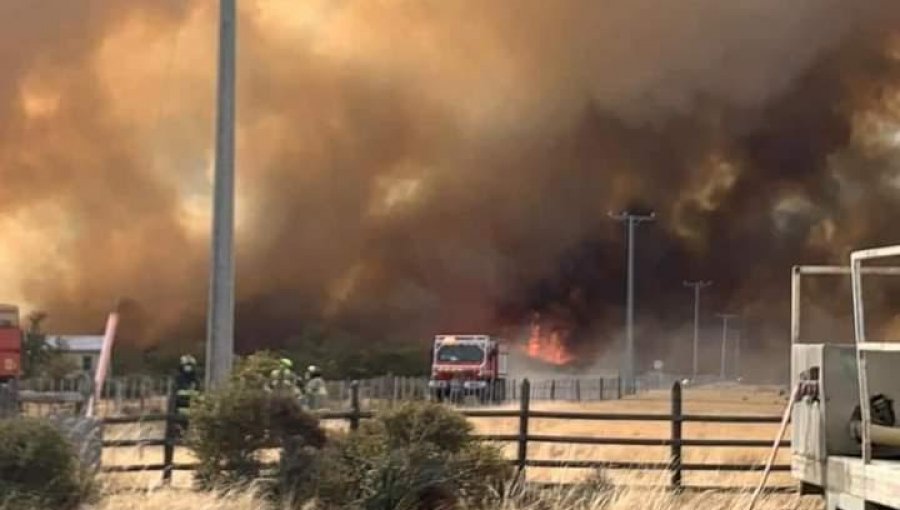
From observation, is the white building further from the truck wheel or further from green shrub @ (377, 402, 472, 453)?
green shrub @ (377, 402, 472, 453)

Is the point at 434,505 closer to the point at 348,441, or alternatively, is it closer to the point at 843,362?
the point at 348,441

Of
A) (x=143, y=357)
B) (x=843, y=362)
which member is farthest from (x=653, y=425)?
(x=143, y=357)

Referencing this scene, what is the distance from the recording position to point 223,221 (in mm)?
12586

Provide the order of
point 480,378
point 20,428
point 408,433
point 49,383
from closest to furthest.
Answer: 1. point 20,428
2. point 408,433
3. point 49,383
4. point 480,378

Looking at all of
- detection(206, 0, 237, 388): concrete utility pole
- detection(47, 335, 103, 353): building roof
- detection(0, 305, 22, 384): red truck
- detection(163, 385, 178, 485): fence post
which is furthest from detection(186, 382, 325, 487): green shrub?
detection(47, 335, 103, 353): building roof

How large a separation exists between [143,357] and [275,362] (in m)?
39.8

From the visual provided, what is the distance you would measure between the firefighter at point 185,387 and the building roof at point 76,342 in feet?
115

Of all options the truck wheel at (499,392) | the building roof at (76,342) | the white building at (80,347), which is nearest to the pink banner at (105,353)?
the truck wheel at (499,392)

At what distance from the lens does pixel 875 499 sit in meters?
6.18

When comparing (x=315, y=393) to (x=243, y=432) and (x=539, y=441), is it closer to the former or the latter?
(x=539, y=441)

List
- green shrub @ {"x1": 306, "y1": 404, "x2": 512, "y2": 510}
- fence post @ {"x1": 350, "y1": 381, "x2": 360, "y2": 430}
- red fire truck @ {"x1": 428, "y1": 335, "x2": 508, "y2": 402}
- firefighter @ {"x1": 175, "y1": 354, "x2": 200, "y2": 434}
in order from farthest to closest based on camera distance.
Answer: red fire truck @ {"x1": 428, "y1": 335, "x2": 508, "y2": 402}
fence post @ {"x1": 350, "y1": 381, "x2": 360, "y2": 430}
firefighter @ {"x1": 175, "y1": 354, "x2": 200, "y2": 434}
green shrub @ {"x1": 306, "y1": 404, "x2": 512, "y2": 510}

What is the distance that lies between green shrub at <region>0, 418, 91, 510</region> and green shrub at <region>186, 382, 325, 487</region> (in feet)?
4.80

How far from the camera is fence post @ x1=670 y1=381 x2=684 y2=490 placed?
13.8 meters

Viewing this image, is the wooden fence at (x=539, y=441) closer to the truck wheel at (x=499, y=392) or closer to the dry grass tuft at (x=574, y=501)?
the dry grass tuft at (x=574, y=501)
